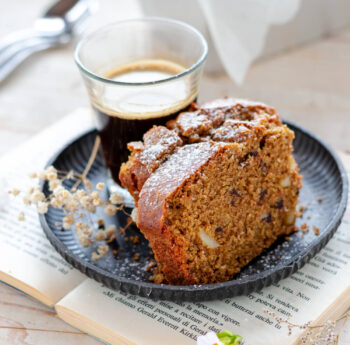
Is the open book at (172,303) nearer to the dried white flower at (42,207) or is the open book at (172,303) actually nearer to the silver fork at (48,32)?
the dried white flower at (42,207)

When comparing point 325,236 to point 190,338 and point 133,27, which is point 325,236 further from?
point 133,27

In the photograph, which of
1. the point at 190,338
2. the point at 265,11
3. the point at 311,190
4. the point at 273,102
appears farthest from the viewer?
the point at 273,102

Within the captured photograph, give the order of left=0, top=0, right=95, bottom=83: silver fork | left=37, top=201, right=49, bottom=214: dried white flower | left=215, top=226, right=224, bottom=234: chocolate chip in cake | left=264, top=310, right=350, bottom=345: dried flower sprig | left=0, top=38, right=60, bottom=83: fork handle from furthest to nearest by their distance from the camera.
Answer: left=0, top=0, right=95, bottom=83: silver fork → left=0, top=38, right=60, bottom=83: fork handle → left=37, top=201, right=49, bottom=214: dried white flower → left=215, top=226, right=224, bottom=234: chocolate chip in cake → left=264, top=310, right=350, bottom=345: dried flower sprig

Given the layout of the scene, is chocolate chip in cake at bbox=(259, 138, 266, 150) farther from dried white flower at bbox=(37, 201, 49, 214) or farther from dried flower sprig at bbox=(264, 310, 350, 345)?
dried white flower at bbox=(37, 201, 49, 214)

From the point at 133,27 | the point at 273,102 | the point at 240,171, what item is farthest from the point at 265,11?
the point at 240,171

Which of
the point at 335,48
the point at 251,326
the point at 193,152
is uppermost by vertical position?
the point at 193,152

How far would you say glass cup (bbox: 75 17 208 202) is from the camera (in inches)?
59.1

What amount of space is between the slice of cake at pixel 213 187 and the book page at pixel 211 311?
9 cm

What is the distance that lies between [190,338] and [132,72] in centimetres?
90

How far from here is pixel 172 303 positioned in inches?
52.5

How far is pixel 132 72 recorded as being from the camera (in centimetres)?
173

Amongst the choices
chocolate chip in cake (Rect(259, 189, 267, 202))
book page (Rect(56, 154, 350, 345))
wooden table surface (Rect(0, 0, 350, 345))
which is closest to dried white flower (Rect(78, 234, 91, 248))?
book page (Rect(56, 154, 350, 345))

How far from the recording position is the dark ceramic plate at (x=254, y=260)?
1.23m

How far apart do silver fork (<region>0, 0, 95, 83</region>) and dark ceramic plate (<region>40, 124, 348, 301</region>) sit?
1.07m
